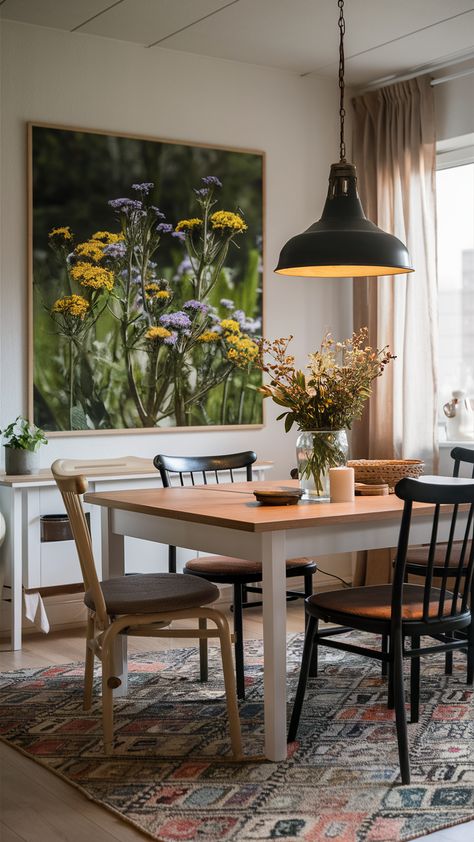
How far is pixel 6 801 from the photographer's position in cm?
264

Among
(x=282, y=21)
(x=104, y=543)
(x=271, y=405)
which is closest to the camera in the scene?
(x=104, y=543)

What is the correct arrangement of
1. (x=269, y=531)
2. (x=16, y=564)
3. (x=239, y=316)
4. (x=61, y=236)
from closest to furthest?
(x=269, y=531)
(x=16, y=564)
(x=61, y=236)
(x=239, y=316)

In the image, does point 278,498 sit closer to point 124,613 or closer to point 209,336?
point 124,613

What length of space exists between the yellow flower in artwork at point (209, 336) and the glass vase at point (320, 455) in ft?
6.01

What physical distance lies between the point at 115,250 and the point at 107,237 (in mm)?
72

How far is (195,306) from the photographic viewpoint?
16.8 feet

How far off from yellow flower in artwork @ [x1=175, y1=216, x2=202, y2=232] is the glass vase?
201cm

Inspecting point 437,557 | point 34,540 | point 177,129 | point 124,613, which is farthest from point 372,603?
point 177,129

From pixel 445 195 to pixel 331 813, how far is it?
12.7 ft

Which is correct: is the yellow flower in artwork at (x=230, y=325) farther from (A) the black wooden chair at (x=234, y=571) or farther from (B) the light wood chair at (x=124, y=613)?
(B) the light wood chair at (x=124, y=613)

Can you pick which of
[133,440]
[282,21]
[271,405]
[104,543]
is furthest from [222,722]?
[282,21]

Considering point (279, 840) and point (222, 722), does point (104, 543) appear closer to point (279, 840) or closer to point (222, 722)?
point (222, 722)

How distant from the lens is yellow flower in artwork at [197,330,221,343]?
5.15 meters

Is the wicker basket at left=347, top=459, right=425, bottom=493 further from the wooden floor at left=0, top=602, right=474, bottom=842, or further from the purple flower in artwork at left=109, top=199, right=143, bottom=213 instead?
the purple flower in artwork at left=109, top=199, right=143, bottom=213
